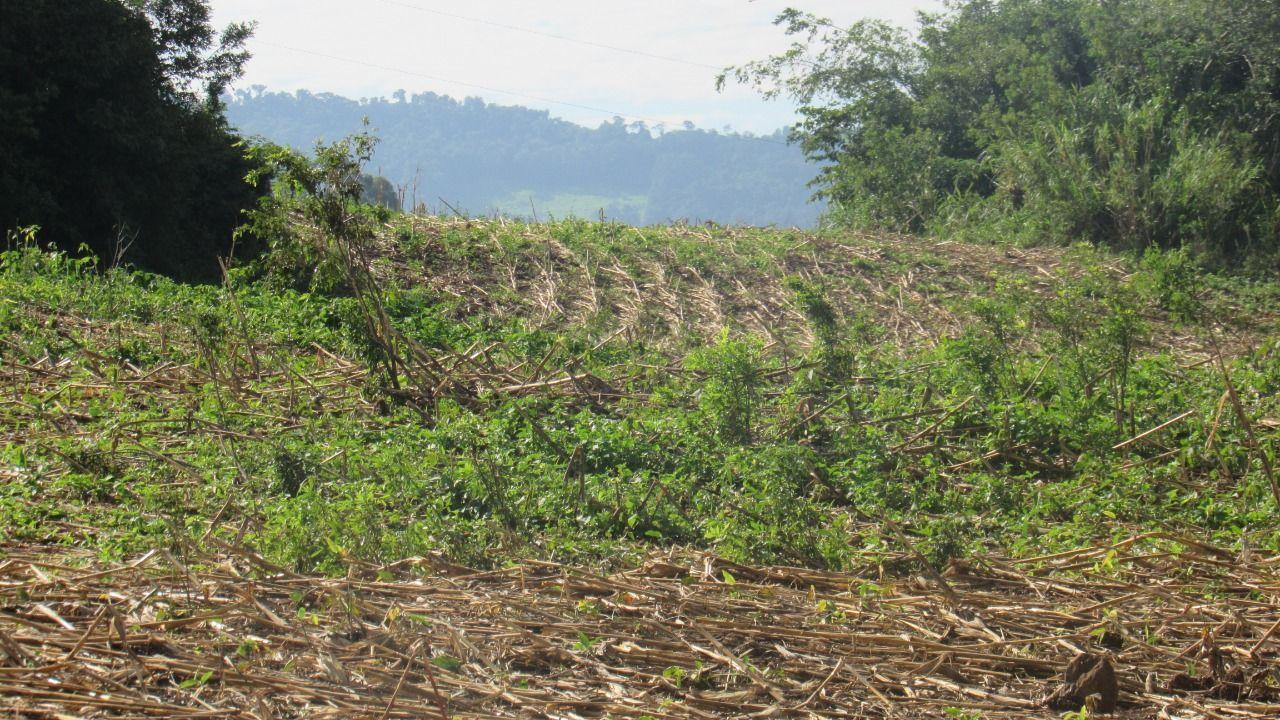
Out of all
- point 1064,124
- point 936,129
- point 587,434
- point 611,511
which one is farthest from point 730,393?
point 936,129

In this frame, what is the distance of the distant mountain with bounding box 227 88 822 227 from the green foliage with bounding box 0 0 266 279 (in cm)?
11459

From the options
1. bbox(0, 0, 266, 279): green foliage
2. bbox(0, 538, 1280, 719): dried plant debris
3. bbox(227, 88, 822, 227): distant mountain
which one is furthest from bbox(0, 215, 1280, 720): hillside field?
bbox(227, 88, 822, 227): distant mountain

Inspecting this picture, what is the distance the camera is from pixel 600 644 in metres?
3.19

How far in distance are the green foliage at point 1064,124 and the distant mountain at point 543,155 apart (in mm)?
104531

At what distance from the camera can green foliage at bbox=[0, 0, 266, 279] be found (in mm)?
10531

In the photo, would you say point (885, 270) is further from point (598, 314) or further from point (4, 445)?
point (4, 445)

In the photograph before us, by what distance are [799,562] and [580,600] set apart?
1.14m

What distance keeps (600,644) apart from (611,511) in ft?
5.24

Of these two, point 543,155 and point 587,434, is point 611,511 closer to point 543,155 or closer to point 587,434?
point 587,434

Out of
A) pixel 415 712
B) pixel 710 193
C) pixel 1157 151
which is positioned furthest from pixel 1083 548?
pixel 710 193

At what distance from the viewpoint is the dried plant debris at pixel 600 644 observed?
9.02 ft

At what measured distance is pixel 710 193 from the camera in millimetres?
131125

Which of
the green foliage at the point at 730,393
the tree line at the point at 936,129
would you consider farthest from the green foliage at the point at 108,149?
the green foliage at the point at 730,393

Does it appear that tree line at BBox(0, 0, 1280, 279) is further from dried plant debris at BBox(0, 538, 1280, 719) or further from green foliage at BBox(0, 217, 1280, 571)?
dried plant debris at BBox(0, 538, 1280, 719)
